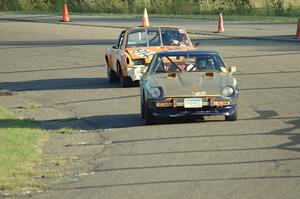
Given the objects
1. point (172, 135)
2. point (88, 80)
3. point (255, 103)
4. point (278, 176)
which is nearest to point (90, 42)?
point (88, 80)

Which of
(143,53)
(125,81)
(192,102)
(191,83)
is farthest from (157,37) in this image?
(192,102)

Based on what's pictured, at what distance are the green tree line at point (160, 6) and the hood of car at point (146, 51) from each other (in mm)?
33168

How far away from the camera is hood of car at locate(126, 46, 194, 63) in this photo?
21.6 metres

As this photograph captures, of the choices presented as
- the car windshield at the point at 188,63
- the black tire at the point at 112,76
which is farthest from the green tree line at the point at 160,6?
the car windshield at the point at 188,63

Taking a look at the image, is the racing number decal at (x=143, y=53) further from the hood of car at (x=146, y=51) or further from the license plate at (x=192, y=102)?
the license plate at (x=192, y=102)

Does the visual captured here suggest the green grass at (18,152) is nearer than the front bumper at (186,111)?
Yes

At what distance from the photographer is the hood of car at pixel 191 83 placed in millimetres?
15828

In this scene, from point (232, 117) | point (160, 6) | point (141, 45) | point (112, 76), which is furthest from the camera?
point (160, 6)

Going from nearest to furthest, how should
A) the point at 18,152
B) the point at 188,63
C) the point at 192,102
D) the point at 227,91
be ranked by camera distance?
the point at 18,152, the point at 192,102, the point at 227,91, the point at 188,63

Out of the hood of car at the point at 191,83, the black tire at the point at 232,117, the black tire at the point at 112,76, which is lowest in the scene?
the black tire at the point at 112,76

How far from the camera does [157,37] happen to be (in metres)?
22.5

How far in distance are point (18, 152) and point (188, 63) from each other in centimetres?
506

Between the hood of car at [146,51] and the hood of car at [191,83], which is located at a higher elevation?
the hood of car at [191,83]

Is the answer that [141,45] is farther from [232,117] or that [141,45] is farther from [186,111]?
[186,111]
